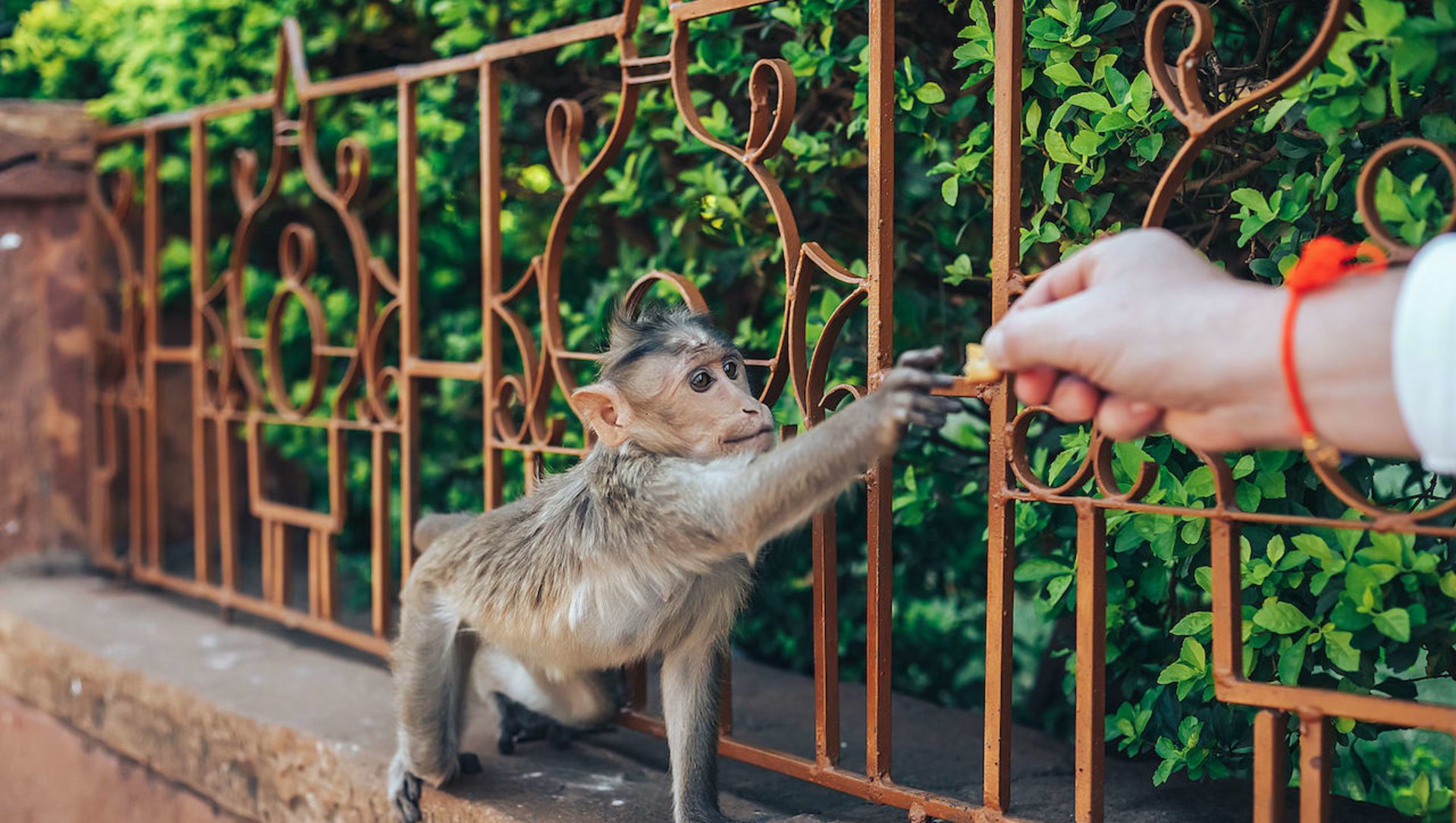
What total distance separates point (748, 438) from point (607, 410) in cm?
31

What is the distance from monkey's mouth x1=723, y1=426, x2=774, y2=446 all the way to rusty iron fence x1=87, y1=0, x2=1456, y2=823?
15 cm

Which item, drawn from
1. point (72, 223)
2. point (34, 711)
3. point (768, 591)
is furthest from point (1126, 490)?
point (72, 223)

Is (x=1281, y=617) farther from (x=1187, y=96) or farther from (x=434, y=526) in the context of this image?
(x=434, y=526)

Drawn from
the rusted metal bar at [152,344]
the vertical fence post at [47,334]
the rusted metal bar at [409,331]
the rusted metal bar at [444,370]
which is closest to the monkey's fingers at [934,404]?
the rusted metal bar at [444,370]

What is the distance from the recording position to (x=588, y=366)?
A: 4004 millimetres

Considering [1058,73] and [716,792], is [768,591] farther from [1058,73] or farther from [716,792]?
[1058,73]

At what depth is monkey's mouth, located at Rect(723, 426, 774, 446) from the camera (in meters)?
2.37

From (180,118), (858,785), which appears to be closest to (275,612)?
(180,118)

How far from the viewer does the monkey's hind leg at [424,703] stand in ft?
9.38

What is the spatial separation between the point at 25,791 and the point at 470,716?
6.44ft

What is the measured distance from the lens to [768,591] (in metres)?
3.96

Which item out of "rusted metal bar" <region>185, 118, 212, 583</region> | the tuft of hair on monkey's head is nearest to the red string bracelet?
the tuft of hair on monkey's head

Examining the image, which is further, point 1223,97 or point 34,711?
point 34,711

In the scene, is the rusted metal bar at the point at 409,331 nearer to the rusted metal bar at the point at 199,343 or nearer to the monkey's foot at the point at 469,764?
the monkey's foot at the point at 469,764
